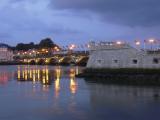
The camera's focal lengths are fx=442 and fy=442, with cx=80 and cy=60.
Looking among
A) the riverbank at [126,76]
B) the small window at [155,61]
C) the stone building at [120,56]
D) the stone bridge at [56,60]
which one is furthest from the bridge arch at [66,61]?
the small window at [155,61]

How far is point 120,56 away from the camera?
166 ft

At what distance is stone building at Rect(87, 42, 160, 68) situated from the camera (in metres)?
48.7

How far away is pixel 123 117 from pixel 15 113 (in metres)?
6.83

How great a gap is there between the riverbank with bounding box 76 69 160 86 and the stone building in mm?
686

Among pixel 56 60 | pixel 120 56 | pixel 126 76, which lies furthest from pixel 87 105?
pixel 56 60

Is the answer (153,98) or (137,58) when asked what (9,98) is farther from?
(137,58)

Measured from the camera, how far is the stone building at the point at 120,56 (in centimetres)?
4872

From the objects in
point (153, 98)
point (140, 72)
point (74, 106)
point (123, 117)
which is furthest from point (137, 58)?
point (123, 117)

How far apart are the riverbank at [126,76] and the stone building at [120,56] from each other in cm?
69

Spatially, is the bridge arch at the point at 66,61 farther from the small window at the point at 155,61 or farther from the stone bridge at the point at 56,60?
the small window at the point at 155,61

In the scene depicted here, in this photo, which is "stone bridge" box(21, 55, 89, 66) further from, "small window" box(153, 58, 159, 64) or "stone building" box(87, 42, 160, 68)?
"small window" box(153, 58, 159, 64)

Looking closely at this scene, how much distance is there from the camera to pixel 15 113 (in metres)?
27.7

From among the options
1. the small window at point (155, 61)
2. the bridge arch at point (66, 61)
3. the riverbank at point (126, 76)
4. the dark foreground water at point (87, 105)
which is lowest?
the dark foreground water at point (87, 105)

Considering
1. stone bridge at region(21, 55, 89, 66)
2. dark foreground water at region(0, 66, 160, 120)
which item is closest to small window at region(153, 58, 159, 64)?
dark foreground water at region(0, 66, 160, 120)
